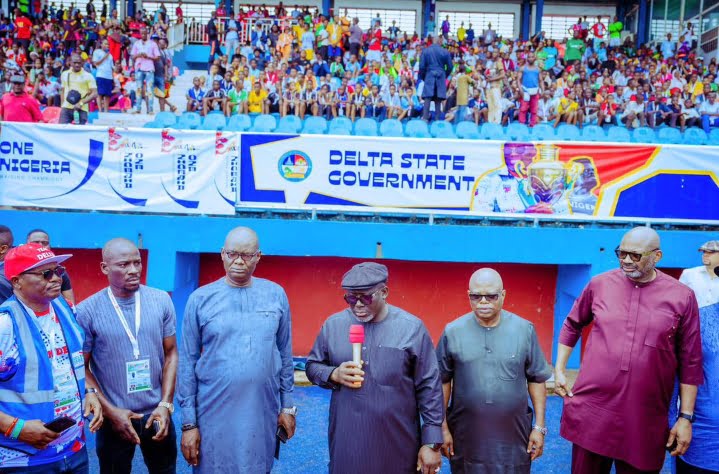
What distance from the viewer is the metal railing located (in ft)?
61.1

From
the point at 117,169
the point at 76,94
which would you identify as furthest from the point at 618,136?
the point at 76,94

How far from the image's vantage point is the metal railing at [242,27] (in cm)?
1862

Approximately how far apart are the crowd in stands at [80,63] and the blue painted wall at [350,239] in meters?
2.45

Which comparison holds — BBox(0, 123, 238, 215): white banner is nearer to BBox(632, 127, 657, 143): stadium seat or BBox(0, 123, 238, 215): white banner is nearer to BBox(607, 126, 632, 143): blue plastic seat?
BBox(607, 126, 632, 143): blue plastic seat

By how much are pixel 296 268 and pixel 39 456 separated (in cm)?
488

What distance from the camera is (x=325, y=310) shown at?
25.6 feet

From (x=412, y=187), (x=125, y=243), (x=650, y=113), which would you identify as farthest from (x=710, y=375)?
(x=650, y=113)

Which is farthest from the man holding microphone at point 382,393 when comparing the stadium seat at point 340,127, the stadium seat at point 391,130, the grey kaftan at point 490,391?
the stadium seat at point 391,130

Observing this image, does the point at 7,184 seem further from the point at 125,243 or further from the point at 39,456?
the point at 39,456

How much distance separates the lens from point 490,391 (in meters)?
3.43

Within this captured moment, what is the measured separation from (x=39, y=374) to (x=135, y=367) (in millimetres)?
652

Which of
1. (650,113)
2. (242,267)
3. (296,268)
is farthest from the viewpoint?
(650,113)

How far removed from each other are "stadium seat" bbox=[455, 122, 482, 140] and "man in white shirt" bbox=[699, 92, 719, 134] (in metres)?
6.27

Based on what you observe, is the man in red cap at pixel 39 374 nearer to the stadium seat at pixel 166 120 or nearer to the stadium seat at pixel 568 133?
the stadium seat at pixel 166 120
